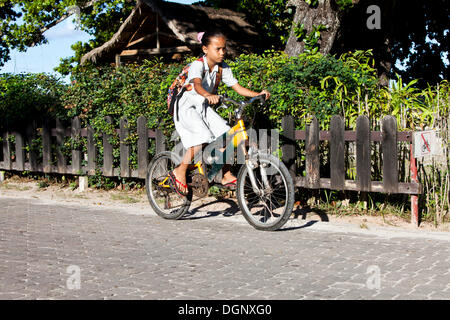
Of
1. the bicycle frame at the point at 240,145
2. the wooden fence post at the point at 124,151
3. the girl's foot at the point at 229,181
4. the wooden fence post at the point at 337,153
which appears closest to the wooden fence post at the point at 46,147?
the wooden fence post at the point at 124,151

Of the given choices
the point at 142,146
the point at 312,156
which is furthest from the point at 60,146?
the point at 312,156

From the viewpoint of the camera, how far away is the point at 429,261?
5125 mm

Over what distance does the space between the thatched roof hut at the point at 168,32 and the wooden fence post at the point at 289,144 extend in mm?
10676

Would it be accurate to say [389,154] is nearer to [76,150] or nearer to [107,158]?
[107,158]

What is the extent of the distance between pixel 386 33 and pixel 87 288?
39.9 feet

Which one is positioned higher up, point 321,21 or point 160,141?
point 321,21

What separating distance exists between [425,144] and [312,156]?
4.58 ft

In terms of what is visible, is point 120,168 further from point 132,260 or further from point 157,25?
point 157,25

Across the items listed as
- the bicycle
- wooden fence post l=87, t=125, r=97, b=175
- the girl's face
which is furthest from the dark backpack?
wooden fence post l=87, t=125, r=97, b=175

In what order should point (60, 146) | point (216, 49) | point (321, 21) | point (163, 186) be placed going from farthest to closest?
point (321, 21), point (60, 146), point (163, 186), point (216, 49)

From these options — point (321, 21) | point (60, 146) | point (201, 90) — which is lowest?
point (60, 146)

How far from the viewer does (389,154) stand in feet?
22.8

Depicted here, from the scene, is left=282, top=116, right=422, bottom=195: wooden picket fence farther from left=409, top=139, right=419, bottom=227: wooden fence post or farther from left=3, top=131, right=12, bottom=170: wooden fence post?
left=3, top=131, right=12, bottom=170: wooden fence post
